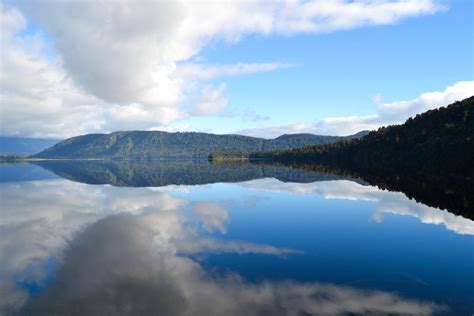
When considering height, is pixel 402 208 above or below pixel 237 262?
above

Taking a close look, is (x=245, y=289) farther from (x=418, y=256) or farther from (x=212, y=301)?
(x=418, y=256)

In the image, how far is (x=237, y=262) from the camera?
86.2 feet

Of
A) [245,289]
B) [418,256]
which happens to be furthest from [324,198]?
[245,289]

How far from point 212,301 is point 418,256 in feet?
58.0

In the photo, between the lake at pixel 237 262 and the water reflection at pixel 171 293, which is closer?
the water reflection at pixel 171 293

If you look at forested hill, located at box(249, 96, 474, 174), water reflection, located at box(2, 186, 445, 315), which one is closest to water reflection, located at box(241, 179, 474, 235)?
water reflection, located at box(2, 186, 445, 315)

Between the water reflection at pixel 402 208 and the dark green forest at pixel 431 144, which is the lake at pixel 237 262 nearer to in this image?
the water reflection at pixel 402 208

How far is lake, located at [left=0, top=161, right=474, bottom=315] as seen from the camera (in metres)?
19.0

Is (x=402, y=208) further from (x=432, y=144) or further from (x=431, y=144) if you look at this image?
(x=431, y=144)

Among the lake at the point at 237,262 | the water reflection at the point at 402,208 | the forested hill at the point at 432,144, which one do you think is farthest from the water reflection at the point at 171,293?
the forested hill at the point at 432,144

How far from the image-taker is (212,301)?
19.1m

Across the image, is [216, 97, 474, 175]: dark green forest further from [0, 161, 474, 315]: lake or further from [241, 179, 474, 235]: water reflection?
[0, 161, 474, 315]: lake

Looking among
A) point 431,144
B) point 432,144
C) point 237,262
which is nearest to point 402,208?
point 237,262

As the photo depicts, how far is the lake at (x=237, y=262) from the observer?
62.2ft
